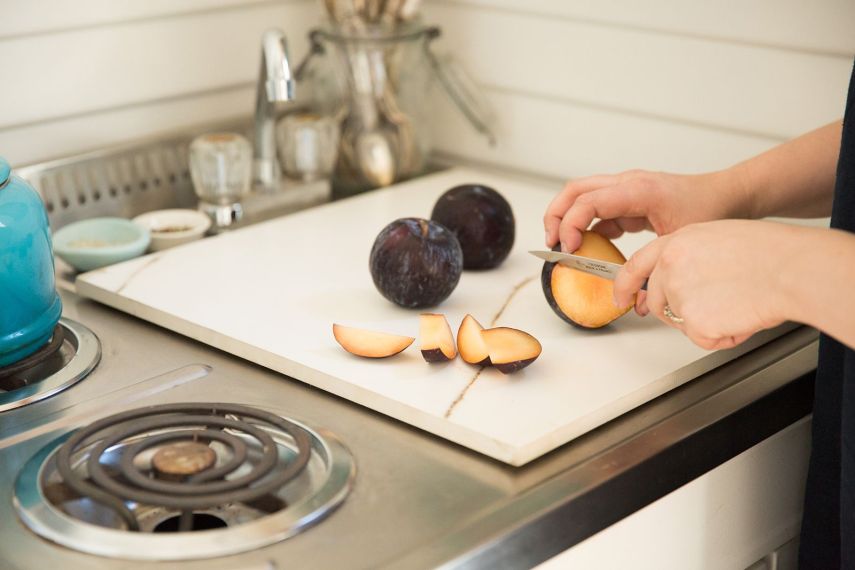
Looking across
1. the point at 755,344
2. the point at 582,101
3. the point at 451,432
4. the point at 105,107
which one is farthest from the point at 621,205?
the point at 105,107

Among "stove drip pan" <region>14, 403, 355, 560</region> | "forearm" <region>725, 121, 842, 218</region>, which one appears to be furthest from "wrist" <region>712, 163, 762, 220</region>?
"stove drip pan" <region>14, 403, 355, 560</region>

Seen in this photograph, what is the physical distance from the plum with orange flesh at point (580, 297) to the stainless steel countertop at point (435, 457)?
98 millimetres

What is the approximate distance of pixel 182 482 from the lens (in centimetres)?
80

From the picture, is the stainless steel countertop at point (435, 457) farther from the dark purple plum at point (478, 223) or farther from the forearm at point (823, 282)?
the dark purple plum at point (478, 223)

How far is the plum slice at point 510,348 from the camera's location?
94cm

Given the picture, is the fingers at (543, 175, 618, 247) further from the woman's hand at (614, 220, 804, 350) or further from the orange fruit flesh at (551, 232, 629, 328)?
the woman's hand at (614, 220, 804, 350)

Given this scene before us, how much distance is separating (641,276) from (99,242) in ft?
2.05

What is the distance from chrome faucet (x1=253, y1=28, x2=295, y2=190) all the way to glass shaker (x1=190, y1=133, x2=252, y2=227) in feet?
0.12

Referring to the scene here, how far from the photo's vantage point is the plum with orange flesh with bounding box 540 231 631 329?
3.32 ft

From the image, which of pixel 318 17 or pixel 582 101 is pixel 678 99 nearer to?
pixel 582 101

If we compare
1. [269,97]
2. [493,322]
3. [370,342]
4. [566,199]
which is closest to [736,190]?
[566,199]

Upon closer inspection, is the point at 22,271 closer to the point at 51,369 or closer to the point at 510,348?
the point at 51,369

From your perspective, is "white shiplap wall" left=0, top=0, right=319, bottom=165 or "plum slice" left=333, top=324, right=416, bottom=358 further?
"white shiplap wall" left=0, top=0, right=319, bottom=165

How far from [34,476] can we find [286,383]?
23 cm
